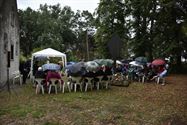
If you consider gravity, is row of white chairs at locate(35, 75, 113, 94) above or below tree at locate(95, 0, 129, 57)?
below

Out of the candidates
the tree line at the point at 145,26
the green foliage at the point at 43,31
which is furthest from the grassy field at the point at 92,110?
the green foliage at the point at 43,31

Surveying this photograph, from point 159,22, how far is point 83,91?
65.7 feet

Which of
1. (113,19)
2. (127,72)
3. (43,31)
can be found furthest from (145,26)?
(43,31)

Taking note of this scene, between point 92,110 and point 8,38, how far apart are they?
14.1 m

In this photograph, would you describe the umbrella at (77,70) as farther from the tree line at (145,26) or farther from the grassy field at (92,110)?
the tree line at (145,26)

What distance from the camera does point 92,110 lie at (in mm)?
12805

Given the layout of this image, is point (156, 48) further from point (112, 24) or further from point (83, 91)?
point (83, 91)

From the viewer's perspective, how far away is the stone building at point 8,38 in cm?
2236

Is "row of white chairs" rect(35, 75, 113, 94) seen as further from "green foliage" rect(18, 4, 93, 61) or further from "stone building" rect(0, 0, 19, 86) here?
"green foliage" rect(18, 4, 93, 61)

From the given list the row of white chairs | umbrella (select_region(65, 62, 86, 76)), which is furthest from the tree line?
umbrella (select_region(65, 62, 86, 76))

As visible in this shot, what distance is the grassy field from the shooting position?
1100cm

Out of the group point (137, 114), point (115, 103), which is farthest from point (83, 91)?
point (137, 114)

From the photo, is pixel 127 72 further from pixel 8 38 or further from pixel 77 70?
pixel 8 38

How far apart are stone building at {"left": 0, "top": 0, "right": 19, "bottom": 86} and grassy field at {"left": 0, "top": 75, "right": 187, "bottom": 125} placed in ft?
17.6
